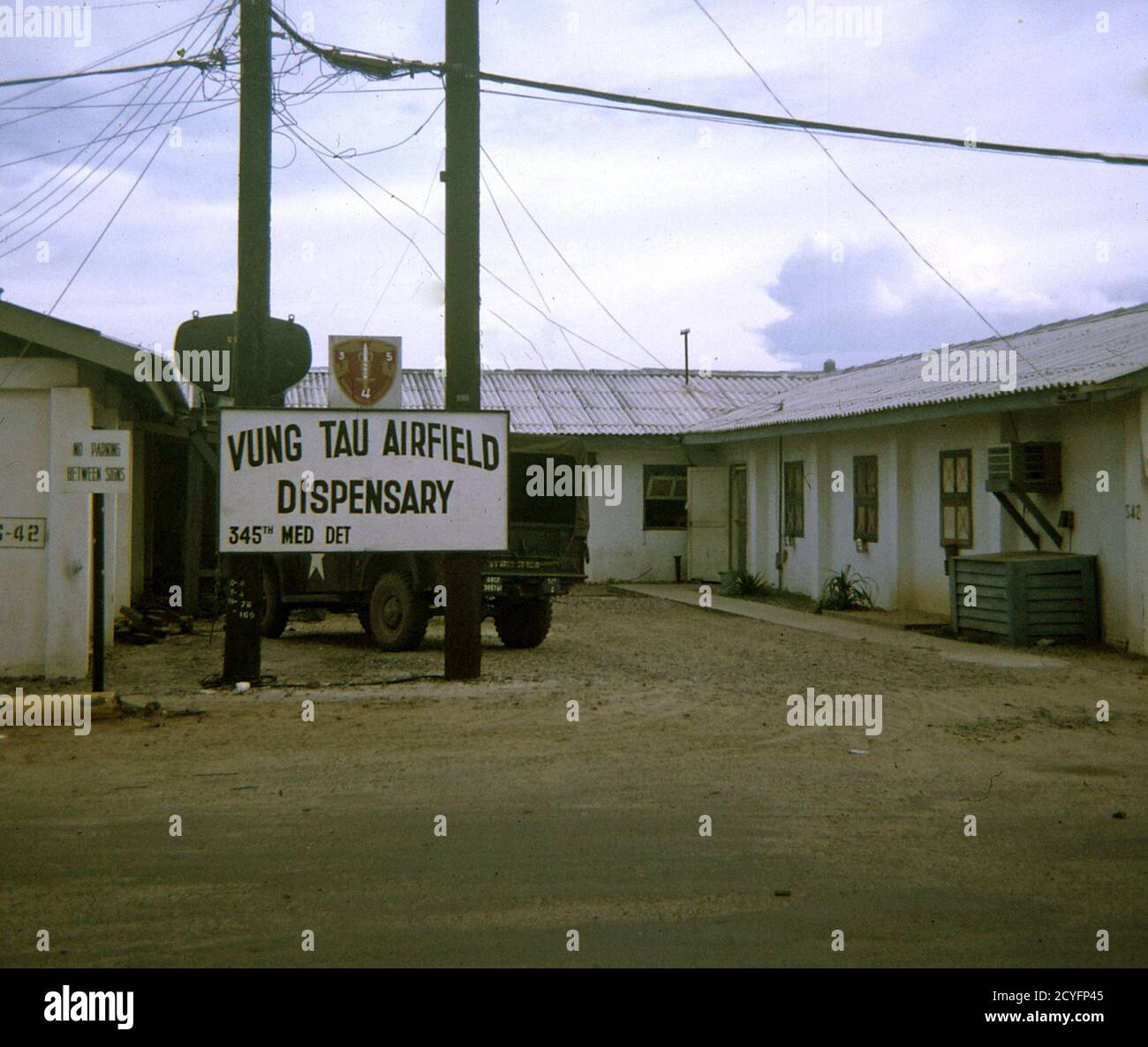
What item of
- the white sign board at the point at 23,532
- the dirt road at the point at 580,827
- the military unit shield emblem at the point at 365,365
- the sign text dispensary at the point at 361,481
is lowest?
the dirt road at the point at 580,827

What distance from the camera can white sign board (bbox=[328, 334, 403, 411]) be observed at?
50.6 feet

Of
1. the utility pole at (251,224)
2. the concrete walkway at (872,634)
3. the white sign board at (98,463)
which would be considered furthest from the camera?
the concrete walkway at (872,634)

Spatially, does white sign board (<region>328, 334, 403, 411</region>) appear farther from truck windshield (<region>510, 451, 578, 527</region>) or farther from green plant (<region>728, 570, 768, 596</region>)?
green plant (<region>728, 570, 768, 596</region>)

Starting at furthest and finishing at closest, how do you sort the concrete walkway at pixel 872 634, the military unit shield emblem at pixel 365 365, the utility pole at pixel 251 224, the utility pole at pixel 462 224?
the military unit shield emblem at pixel 365 365 < the concrete walkway at pixel 872 634 < the utility pole at pixel 462 224 < the utility pole at pixel 251 224

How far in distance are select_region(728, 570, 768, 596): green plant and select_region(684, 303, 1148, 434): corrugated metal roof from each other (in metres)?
2.73

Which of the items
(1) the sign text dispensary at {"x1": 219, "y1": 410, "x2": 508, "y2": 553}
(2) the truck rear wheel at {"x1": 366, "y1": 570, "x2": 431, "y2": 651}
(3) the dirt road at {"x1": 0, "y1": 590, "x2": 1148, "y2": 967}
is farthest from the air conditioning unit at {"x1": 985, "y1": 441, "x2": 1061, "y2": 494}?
(2) the truck rear wheel at {"x1": 366, "y1": 570, "x2": 431, "y2": 651}

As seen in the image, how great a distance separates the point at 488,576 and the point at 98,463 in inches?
201

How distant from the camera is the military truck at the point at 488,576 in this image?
14391 millimetres

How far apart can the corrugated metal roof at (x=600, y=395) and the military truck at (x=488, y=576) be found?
1053cm

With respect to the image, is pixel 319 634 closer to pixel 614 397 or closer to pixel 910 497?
pixel 910 497

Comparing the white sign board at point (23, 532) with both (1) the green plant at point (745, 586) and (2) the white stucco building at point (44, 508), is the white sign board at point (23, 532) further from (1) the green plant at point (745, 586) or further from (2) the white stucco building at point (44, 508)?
(1) the green plant at point (745, 586)

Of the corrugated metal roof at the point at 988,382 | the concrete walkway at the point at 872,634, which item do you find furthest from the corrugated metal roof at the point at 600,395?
the concrete walkway at the point at 872,634
